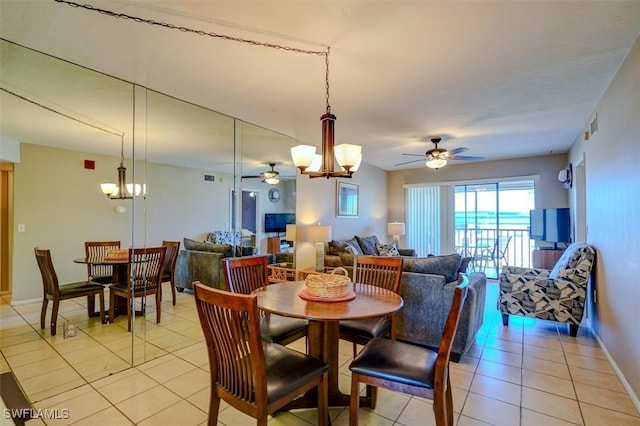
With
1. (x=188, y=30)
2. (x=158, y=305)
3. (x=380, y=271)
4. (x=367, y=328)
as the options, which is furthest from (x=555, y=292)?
(x=158, y=305)

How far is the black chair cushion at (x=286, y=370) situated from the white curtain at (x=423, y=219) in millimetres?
5878

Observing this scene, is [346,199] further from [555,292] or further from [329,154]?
[329,154]

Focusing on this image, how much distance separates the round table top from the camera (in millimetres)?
1608

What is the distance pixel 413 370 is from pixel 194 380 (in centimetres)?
176

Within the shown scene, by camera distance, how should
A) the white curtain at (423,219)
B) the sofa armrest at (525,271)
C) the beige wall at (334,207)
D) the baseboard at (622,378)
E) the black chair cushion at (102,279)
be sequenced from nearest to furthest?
the baseboard at (622,378) < the black chair cushion at (102,279) < the sofa armrest at (525,271) < the beige wall at (334,207) < the white curtain at (423,219)

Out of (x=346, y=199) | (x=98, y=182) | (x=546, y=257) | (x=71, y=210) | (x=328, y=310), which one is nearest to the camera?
(x=328, y=310)

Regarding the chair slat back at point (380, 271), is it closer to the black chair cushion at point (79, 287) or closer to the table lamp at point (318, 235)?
the table lamp at point (318, 235)

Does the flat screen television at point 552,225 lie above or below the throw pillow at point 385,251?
above

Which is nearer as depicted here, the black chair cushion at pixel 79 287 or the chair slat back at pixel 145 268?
the black chair cushion at pixel 79 287

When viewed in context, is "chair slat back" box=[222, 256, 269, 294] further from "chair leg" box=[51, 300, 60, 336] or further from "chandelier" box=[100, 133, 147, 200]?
"chair leg" box=[51, 300, 60, 336]

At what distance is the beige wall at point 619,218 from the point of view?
6.93ft

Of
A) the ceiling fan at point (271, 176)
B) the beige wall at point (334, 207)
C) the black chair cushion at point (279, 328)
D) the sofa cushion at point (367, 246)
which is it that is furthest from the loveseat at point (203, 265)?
the sofa cushion at point (367, 246)

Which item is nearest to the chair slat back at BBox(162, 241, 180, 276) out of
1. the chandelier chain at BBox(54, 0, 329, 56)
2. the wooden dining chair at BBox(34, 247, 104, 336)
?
the wooden dining chair at BBox(34, 247, 104, 336)

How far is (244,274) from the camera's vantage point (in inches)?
97.9
